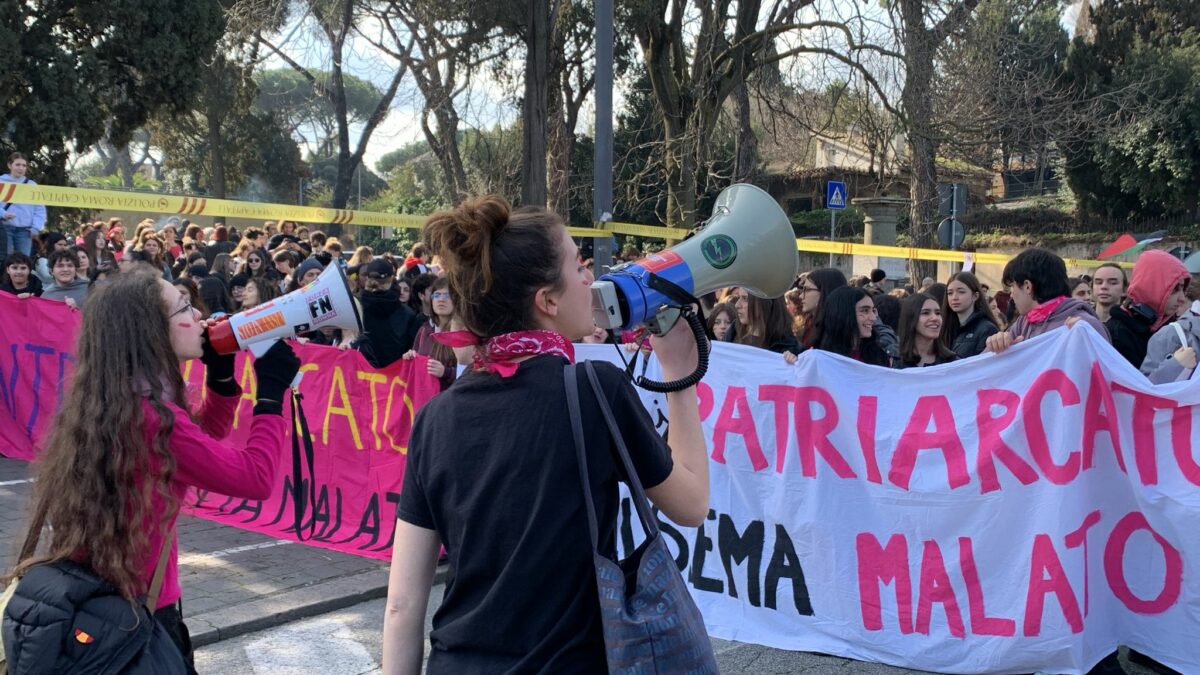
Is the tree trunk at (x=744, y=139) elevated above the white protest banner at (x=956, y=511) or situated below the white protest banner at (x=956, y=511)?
above

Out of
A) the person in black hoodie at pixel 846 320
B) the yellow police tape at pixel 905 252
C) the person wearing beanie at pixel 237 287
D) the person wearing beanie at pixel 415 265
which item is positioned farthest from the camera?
the yellow police tape at pixel 905 252

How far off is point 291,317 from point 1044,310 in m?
3.50

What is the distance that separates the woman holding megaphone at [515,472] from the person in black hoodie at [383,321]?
4.60 meters

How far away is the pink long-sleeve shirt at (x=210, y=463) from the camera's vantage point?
Result: 2.41 metres

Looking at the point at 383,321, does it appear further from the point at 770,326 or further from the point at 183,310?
the point at 183,310

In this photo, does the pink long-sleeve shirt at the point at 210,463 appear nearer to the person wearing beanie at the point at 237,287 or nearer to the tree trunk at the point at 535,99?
the person wearing beanie at the point at 237,287

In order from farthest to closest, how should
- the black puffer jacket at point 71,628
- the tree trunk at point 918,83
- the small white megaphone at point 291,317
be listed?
1. the tree trunk at point 918,83
2. the small white megaphone at point 291,317
3. the black puffer jacket at point 71,628

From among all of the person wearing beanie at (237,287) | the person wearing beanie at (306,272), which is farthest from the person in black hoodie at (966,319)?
the person wearing beanie at (237,287)

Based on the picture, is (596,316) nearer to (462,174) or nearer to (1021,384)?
(1021,384)

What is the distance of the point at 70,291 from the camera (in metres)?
9.27

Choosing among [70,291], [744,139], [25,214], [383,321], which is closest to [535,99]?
[744,139]

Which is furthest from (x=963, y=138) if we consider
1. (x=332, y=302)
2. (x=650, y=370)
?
(x=332, y=302)

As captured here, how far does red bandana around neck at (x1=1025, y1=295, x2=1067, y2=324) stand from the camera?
481 centimetres

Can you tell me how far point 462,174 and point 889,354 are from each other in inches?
643
